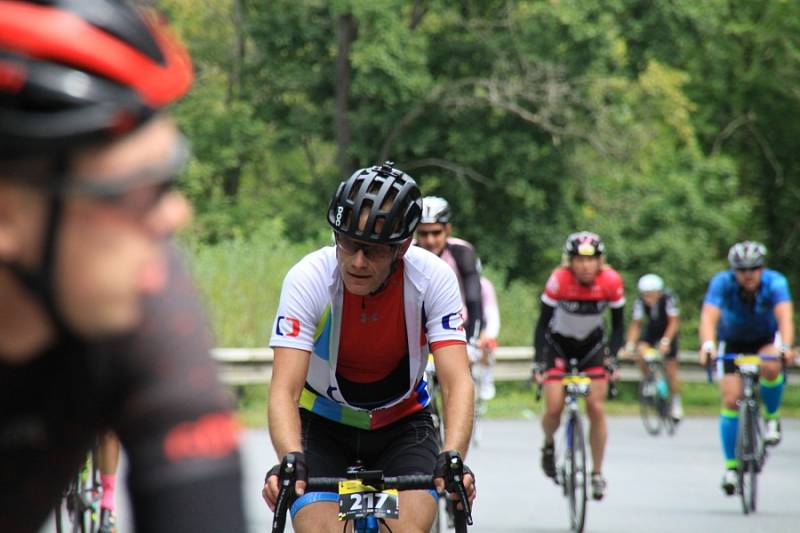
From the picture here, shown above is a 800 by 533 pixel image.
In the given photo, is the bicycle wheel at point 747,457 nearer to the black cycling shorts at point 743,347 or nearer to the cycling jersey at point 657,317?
the black cycling shorts at point 743,347

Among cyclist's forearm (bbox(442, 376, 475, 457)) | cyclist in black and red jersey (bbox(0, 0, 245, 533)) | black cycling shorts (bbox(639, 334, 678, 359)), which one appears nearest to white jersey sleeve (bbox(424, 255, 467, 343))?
cyclist's forearm (bbox(442, 376, 475, 457))

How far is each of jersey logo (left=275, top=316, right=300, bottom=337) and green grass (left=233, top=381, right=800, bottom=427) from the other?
582 inches

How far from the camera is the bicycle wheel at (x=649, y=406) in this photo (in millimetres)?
22875

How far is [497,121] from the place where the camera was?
116 ft

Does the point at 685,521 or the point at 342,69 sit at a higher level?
the point at 342,69

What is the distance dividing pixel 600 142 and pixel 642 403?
446 inches

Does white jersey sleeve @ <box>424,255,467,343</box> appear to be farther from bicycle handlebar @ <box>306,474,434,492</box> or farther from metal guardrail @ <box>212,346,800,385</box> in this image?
metal guardrail @ <box>212,346,800,385</box>

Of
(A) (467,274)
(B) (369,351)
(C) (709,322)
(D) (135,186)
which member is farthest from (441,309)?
(C) (709,322)

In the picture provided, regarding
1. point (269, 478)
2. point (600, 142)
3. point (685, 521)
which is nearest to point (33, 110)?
point (269, 478)

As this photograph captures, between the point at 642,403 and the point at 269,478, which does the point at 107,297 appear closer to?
the point at 269,478

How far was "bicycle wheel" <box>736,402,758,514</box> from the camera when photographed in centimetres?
→ 1317

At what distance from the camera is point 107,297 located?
1577 mm

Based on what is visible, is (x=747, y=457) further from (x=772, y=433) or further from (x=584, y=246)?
(x=584, y=246)

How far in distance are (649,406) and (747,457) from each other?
9876mm
